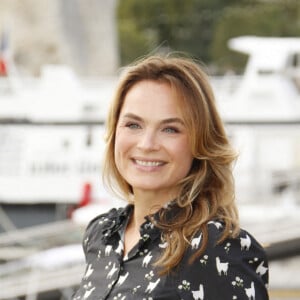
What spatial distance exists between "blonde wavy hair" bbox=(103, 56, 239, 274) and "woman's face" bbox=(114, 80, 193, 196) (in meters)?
0.02

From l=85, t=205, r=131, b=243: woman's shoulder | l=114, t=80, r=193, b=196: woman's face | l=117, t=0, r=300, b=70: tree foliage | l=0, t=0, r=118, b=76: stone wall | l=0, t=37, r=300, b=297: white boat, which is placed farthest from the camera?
l=117, t=0, r=300, b=70: tree foliage

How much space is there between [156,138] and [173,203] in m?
0.14

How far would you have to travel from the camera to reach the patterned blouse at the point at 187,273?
2.33m

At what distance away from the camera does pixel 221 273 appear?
233 cm

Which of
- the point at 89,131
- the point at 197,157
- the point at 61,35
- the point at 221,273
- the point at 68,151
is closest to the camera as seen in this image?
the point at 221,273

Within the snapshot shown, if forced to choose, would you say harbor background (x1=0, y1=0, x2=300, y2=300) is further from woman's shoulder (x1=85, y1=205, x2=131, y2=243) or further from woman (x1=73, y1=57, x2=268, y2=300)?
woman (x1=73, y1=57, x2=268, y2=300)

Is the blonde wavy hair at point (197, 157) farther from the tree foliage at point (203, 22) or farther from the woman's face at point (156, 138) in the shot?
the tree foliage at point (203, 22)

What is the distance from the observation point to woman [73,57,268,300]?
2.34 metres

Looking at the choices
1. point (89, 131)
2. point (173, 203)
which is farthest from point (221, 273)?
point (89, 131)

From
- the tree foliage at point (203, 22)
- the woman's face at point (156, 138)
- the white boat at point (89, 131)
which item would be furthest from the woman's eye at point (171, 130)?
the tree foliage at point (203, 22)

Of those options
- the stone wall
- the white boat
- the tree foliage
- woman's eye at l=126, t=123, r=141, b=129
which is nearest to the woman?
woman's eye at l=126, t=123, r=141, b=129

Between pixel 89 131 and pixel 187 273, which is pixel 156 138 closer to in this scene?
pixel 187 273

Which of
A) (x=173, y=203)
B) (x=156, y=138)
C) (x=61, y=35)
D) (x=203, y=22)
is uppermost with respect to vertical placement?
(x=156, y=138)

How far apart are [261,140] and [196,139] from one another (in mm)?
14027
